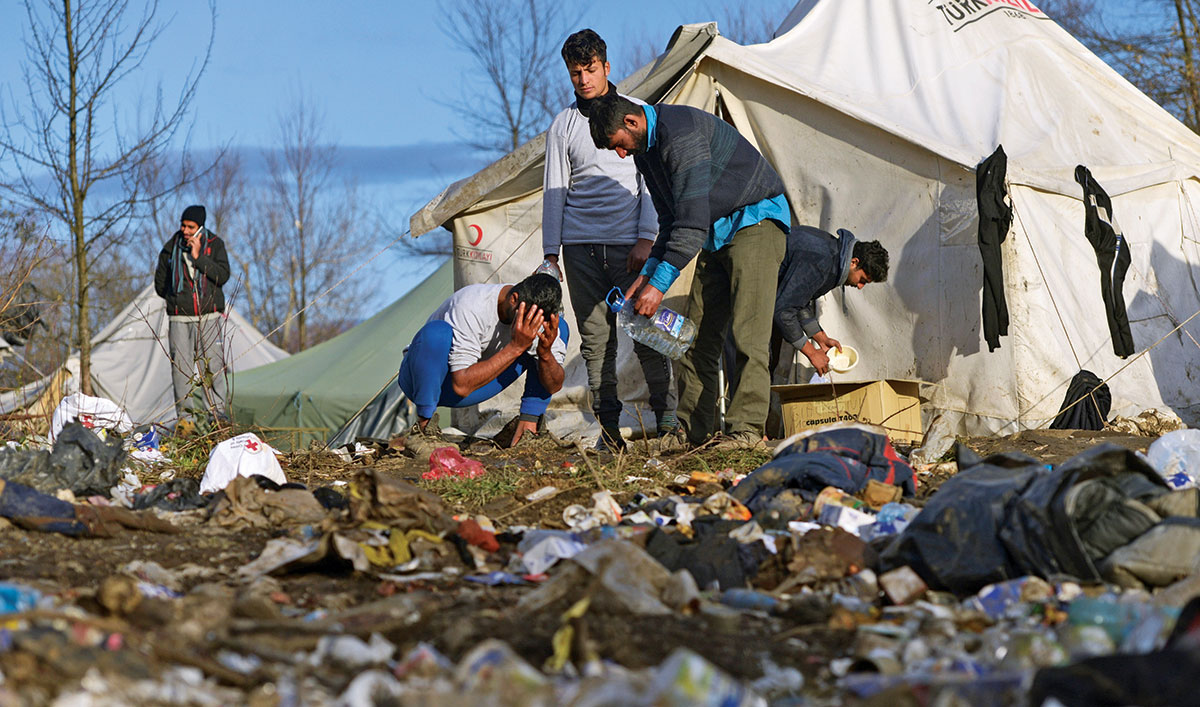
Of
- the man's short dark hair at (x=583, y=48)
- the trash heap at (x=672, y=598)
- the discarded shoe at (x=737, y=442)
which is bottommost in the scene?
the discarded shoe at (x=737, y=442)

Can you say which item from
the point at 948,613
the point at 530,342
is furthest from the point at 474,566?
the point at 530,342

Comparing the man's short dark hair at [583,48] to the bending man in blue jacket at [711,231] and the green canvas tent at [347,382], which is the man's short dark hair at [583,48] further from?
the green canvas tent at [347,382]

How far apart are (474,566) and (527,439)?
2.39 m

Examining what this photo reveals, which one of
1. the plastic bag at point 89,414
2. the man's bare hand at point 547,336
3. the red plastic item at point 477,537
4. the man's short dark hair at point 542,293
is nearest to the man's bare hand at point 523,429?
the man's bare hand at point 547,336

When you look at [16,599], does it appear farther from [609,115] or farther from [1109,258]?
[1109,258]

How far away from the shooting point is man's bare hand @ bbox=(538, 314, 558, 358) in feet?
15.1

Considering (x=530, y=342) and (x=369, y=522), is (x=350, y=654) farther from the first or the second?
(x=530, y=342)

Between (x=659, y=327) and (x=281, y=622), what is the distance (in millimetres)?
3026

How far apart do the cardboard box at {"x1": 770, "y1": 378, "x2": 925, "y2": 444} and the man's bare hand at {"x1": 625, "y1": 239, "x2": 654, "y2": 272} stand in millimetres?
844

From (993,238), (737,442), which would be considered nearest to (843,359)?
(993,238)

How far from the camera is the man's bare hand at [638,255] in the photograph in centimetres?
488

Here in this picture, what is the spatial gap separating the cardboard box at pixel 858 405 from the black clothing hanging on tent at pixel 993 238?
646 millimetres

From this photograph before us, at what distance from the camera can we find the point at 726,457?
4.09 meters

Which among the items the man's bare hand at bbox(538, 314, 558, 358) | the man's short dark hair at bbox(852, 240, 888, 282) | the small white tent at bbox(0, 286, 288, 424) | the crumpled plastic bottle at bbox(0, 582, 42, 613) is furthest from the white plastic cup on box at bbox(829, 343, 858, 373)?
the small white tent at bbox(0, 286, 288, 424)
